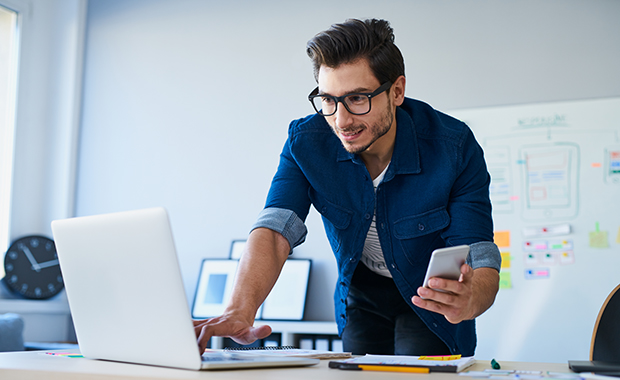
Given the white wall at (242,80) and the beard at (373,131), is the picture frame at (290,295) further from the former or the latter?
the beard at (373,131)

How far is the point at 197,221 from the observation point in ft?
11.3

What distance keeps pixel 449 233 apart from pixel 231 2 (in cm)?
268

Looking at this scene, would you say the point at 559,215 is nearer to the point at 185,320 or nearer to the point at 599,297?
the point at 599,297

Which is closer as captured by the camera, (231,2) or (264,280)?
(264,280)

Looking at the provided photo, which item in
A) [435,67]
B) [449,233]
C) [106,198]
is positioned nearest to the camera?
[449,233]

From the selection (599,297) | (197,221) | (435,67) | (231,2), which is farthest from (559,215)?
(231,2)

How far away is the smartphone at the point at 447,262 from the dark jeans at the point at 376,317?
537 millimetres

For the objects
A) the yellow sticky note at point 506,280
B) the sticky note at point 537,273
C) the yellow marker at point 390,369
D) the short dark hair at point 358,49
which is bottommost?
the yellow sticky note at point 506,280

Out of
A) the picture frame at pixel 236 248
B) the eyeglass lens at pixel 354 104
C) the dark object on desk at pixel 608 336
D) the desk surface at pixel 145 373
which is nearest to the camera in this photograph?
the desk surface at pixel 145 373

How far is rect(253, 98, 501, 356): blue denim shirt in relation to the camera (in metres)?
1.43

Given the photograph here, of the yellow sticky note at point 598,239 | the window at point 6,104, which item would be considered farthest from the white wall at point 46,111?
the yellow sticky note at point 598,239

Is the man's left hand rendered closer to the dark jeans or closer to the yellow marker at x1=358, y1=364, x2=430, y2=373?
the yellow marker at x1=358, y1=364, x2=430, y2=373

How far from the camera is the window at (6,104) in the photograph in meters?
3.50

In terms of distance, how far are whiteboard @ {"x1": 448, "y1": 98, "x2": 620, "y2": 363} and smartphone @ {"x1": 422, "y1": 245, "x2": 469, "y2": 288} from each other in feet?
6.69
